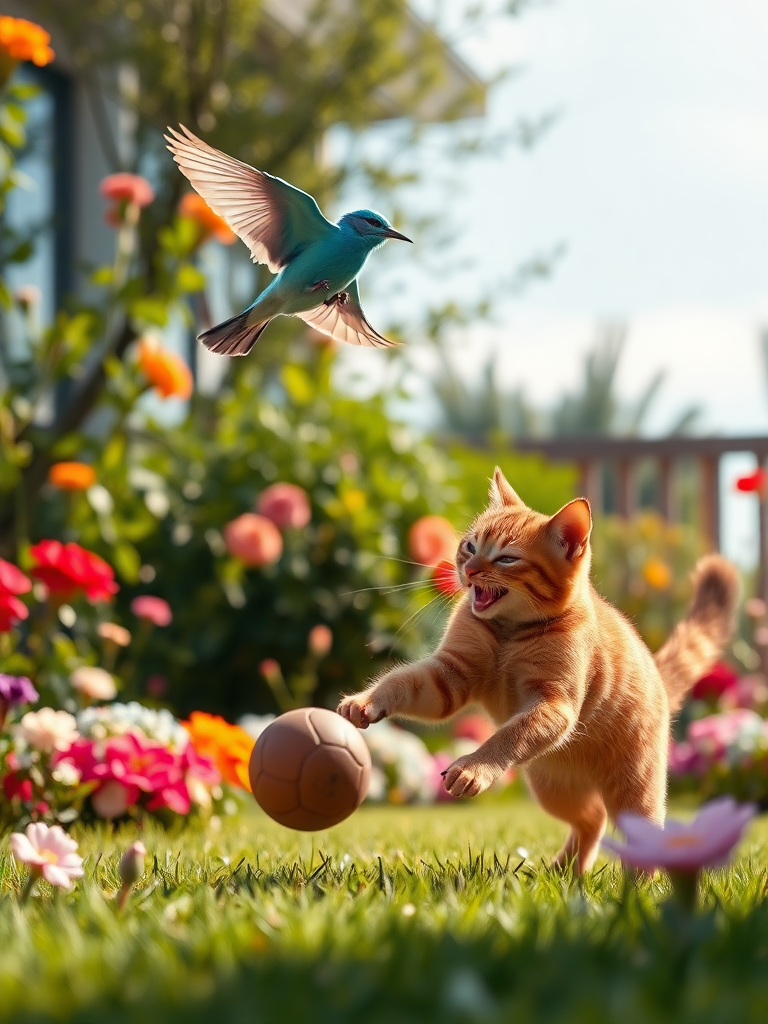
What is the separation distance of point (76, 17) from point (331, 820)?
547 cm

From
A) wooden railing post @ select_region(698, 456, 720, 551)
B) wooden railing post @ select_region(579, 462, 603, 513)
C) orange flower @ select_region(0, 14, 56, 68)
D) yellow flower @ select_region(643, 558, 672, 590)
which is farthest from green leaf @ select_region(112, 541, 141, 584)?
wooden railing post @ select_region(698, 456, 720, 551)

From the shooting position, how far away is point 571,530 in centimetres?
232

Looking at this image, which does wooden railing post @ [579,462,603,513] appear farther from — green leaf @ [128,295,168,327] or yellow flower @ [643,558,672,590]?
green leaf @ [128,295,168,327]

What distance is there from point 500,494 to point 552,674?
0.62 m

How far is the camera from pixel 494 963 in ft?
4.20

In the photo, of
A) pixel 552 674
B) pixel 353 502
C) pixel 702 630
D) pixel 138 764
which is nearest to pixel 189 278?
pixel 353 502

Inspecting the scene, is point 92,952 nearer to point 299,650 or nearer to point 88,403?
point 299,650

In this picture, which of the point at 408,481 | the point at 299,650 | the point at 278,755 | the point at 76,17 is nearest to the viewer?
the point at 278,755

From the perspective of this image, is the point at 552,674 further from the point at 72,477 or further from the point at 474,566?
the point at 72,477

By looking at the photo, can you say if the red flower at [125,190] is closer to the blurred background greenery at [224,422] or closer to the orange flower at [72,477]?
the blurred background greenery at [224,422]

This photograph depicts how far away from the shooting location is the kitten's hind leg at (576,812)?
2506mm

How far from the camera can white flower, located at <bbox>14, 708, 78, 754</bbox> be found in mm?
3000

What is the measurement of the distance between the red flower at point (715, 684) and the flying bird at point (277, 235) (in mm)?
4078

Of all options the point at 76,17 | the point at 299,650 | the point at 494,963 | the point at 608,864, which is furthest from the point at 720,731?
the point at 76,17
